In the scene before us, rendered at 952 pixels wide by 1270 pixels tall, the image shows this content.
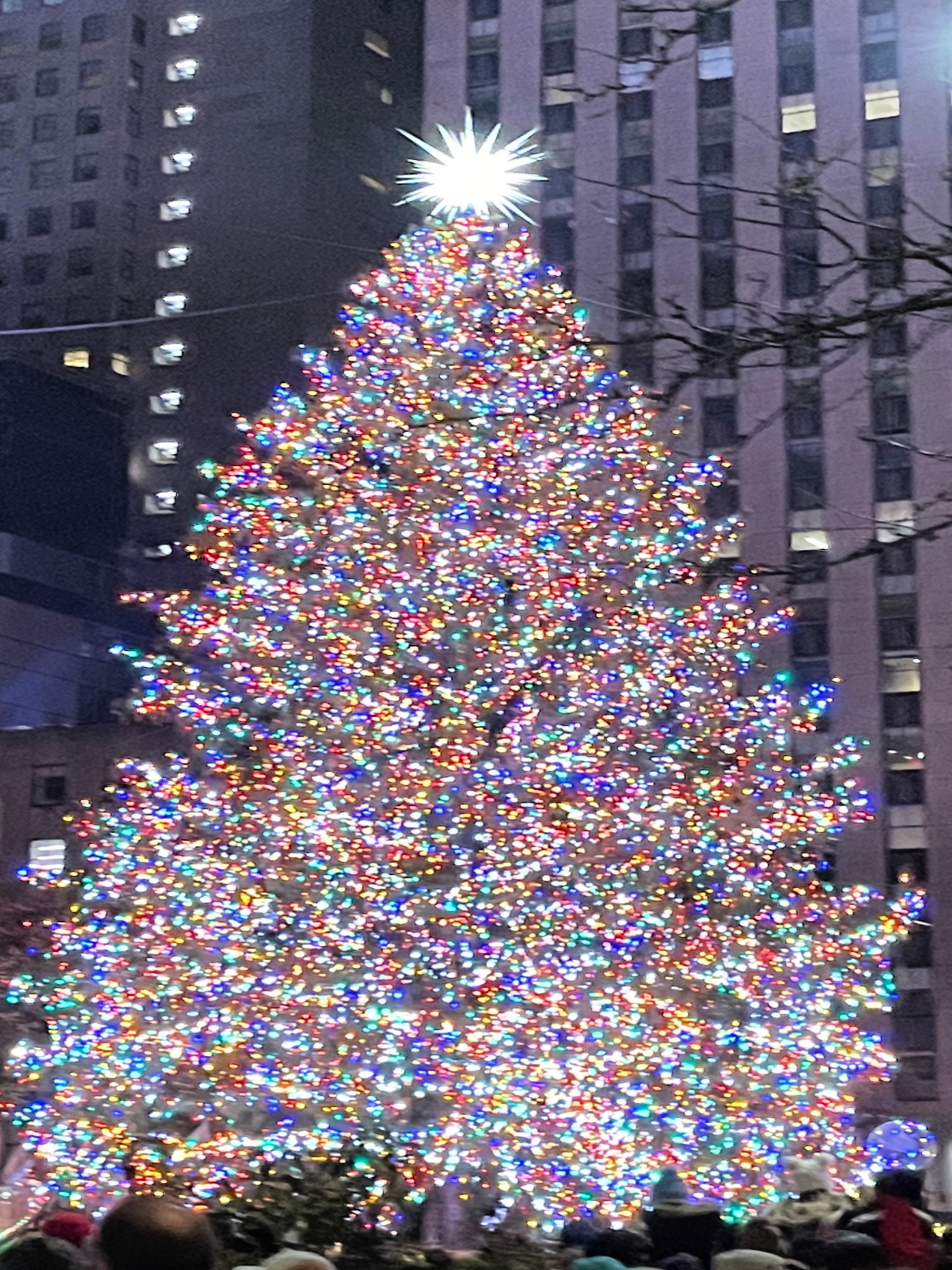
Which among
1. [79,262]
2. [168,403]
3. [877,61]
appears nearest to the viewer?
[877,61]

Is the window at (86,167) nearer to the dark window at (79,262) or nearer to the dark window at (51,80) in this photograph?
the dark window at (79,262)

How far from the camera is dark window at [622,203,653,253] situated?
5225 cm

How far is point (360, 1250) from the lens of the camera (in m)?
8.65

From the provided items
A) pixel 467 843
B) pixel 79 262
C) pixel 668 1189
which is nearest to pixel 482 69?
pixel 79 262

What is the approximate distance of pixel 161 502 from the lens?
71.9 metres

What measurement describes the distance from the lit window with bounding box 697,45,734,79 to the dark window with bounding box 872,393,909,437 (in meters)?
10.6

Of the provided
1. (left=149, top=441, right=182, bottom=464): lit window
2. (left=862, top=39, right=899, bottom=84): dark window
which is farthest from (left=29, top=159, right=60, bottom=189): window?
(left=862, top=39, right=899, bottom=84): dark window

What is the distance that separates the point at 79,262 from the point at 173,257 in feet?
12.4

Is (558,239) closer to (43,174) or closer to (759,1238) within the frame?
(43,174)

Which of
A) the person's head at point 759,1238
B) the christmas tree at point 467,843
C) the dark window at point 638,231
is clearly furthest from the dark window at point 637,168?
the person's head at point 759,1238

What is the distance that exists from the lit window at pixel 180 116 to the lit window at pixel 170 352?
28.0 ft

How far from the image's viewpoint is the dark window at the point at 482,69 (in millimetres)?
54719

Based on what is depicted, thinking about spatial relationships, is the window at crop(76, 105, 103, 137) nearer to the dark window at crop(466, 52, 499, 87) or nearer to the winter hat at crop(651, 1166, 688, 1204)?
the dark window at crop(466, 52, 499, 87)

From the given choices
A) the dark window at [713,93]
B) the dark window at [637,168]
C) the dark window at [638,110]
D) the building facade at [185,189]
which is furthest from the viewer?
the building facade at [185,189]
